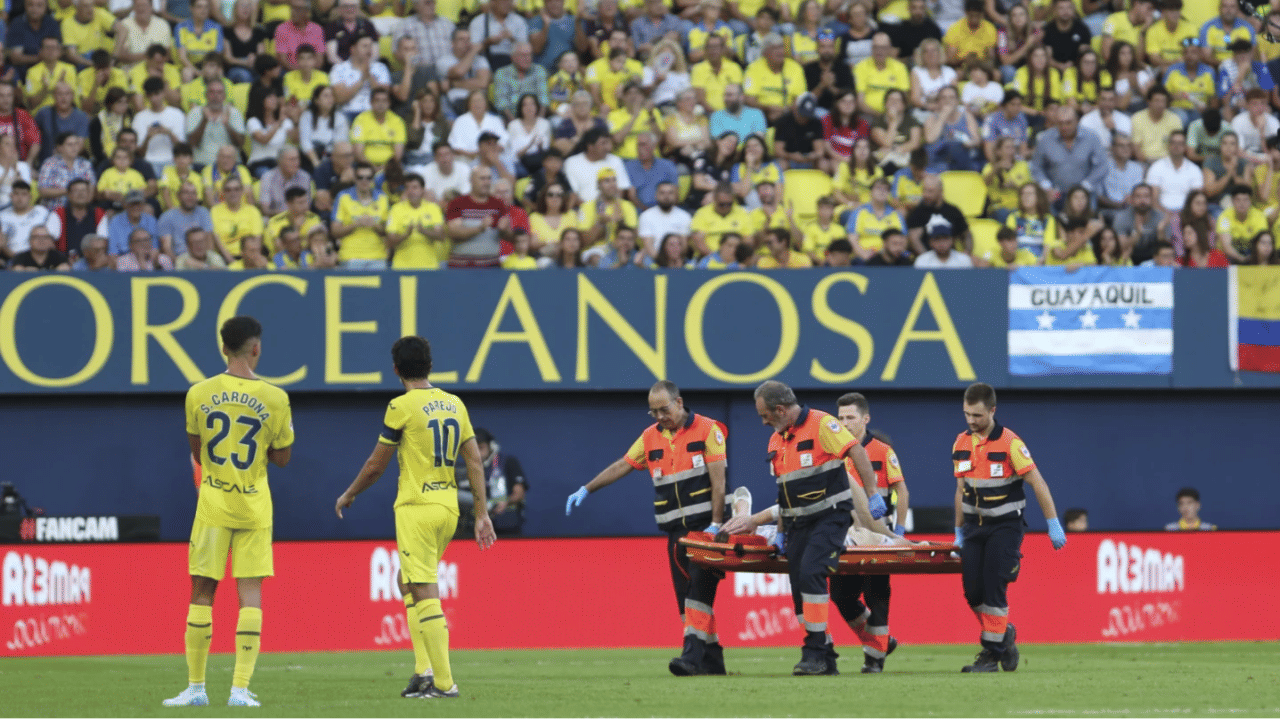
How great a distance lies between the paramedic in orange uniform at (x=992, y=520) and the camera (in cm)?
1196

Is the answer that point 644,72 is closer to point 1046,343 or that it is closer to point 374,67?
point 374,67

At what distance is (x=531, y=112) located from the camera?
67.6 ft

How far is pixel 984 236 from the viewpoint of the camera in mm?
20000

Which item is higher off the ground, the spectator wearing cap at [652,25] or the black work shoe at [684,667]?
the spectator wearing cap at [652,25]

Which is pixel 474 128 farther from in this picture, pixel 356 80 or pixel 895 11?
pixel 895 11

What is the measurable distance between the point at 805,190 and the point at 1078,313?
3423 millimetres

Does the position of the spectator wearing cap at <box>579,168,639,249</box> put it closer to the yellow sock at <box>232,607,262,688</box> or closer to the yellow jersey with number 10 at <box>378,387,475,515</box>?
the yellow jersey with number 10 at <box>378,387,475,515</box>

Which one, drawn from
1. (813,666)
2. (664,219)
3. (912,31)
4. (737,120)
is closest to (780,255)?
(664,219)

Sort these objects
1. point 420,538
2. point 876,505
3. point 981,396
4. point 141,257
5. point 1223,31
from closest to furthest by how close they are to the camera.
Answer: point 420,538 → point 876,505 → point 981,396 → point 141,257 → point 1223,31

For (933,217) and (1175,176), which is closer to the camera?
(933,217)

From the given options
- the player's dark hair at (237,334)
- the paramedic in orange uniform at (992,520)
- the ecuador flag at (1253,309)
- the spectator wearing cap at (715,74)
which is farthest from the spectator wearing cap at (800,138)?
the player's dark hair at (237,334)

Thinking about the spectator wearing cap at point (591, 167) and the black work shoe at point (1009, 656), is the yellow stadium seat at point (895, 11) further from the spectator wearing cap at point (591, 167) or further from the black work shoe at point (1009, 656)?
the black work shoe at point (1009, 656)

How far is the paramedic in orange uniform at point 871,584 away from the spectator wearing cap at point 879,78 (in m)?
9.09

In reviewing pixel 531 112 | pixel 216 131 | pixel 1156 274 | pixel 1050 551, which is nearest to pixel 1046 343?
pixel 1156 274
